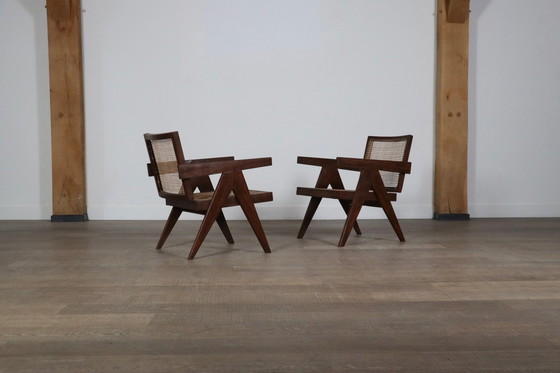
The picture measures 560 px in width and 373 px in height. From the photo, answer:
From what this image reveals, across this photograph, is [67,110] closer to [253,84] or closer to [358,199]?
[253,84]

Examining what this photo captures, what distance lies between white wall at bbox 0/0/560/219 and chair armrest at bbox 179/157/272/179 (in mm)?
2077

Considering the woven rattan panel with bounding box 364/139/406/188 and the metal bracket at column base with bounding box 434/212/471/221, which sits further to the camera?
the metal bracket at column base with bounding box 434/212/471/221

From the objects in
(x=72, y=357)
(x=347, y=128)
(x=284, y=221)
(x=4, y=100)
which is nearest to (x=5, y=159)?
(x=4, y=100)

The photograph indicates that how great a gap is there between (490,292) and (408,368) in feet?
4.02

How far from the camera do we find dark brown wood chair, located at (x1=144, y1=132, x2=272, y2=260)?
160 inches

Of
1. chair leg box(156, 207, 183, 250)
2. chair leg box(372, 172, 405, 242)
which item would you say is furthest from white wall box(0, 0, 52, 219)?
chair leg box(372, 172, 405, 242)

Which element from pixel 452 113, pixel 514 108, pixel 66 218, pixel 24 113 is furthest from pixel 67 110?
pixel 514 108

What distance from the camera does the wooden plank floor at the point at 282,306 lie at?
2076 millimetres

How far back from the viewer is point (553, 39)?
6.49m

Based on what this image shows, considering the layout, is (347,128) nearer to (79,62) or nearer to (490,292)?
(79,62)

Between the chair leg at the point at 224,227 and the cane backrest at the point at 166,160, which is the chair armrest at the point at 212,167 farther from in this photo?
the chair leg at the point at 224,227

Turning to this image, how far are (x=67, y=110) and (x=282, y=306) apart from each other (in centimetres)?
417

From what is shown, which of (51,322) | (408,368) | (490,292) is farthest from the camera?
(490,292)

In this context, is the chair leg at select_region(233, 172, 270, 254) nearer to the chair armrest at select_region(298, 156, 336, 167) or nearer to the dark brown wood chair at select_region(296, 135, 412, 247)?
the dark brown wood chair at select_region(296, 135, 412, 247)
